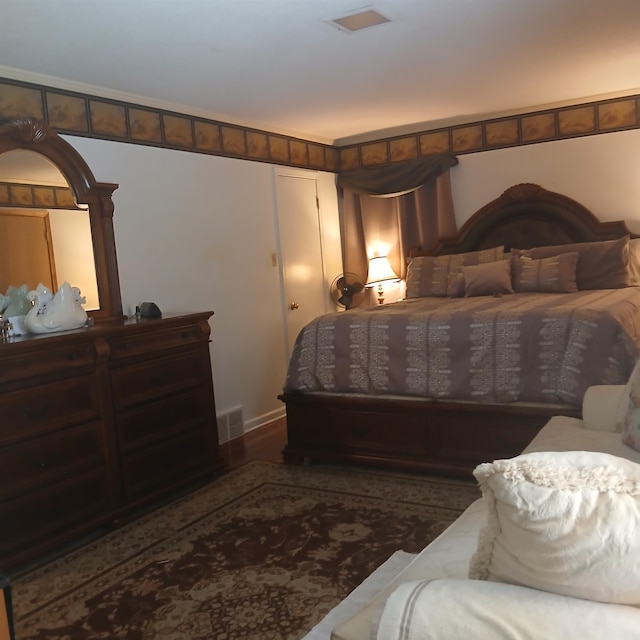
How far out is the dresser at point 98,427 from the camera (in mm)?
2666

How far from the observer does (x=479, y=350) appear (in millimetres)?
3266

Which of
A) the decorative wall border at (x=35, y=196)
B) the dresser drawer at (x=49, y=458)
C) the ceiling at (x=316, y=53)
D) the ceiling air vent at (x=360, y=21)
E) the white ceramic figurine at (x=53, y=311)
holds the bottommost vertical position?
the dresser drawer at (x=49, y=458)

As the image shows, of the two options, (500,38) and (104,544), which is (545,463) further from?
(500,38)

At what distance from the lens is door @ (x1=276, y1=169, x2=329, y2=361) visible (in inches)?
202

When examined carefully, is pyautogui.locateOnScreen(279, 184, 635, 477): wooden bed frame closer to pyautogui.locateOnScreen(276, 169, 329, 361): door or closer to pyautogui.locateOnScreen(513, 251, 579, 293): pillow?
pyautogui.locateOnScreen(276, 169, 329, 361): door

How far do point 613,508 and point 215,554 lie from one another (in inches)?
84.2

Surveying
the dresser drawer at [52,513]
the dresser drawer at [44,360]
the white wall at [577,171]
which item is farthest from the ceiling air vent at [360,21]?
the white wall at [577,171]

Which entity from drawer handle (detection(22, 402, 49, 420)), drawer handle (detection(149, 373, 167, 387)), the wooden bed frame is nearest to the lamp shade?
the wooden bed frame

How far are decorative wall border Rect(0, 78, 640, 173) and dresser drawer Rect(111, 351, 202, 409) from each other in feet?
4.50

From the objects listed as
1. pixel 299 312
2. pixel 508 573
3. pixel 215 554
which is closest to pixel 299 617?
pixel 215 554

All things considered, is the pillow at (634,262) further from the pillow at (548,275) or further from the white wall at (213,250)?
the white wall at (213,250)

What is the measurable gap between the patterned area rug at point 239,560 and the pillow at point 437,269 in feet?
6.19

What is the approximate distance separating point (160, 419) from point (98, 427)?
15.8 inches

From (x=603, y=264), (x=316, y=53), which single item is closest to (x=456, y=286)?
(x=603, y=264)
